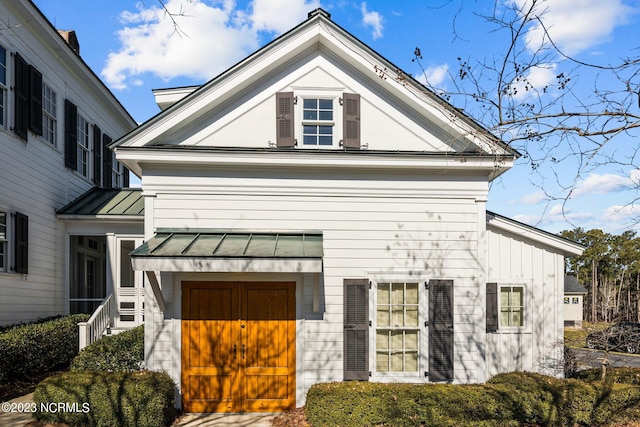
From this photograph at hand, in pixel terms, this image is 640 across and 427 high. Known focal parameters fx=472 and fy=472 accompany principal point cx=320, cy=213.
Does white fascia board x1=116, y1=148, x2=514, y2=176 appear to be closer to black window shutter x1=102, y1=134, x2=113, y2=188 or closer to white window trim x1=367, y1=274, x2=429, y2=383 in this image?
white window trim x1=367, y1=274, x2=429, y2=383

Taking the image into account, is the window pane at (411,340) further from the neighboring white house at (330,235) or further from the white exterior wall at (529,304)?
the white exterior wall at (529,304)

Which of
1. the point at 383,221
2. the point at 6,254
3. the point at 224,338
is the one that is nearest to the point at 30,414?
the point at 224,338

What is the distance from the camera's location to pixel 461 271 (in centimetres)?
915

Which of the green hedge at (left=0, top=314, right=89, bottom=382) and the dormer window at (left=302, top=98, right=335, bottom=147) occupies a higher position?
the dormer window at (left=302, top=98, right=335, bottom=147)

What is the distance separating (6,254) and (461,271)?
1031cm

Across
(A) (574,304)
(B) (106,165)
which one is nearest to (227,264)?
(B) (106,165)

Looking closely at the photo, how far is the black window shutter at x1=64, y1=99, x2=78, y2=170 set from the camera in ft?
47.3

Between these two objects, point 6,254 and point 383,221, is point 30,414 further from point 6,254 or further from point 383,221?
point 383,221

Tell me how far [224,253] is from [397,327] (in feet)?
11.7

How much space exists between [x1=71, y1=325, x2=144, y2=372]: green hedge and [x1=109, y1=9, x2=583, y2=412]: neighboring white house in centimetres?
60

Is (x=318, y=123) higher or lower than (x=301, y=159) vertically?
higher

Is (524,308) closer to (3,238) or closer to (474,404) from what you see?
(474,404)

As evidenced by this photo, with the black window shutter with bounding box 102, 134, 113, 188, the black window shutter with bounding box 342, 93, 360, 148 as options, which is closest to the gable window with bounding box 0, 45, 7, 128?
the black window shutter with bounding box 102, 134, 113, 188

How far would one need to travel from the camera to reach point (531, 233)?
9383 mm
